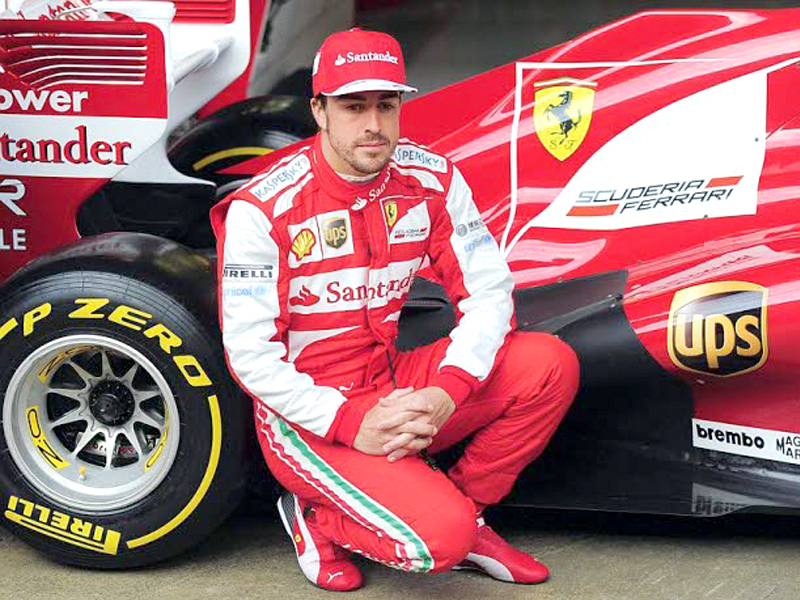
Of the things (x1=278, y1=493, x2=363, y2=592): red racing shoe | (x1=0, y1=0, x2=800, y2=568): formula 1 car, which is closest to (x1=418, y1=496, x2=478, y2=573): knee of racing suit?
(x1=278, y1=493, x2=363, y2=592): red racing shoe

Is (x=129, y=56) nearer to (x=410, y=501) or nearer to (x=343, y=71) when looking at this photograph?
(x=343, y=71)

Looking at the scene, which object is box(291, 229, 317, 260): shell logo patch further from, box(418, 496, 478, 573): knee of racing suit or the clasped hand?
box(418, 496, 478, 573): knee of racing suit

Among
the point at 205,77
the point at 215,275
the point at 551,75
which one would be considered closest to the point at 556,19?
the point at 205,77

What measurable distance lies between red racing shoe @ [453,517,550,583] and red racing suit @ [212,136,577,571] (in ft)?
0.35

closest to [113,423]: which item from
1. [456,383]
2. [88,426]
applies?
[88,426]

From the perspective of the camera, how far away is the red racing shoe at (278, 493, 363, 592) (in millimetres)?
3555

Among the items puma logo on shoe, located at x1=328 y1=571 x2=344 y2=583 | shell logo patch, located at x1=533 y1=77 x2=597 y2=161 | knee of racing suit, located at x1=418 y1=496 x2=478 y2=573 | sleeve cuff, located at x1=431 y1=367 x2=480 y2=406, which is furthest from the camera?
shell logo patch, located at x1=533 y1=77 x2=597 y2=161

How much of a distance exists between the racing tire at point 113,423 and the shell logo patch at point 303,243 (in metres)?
0.33

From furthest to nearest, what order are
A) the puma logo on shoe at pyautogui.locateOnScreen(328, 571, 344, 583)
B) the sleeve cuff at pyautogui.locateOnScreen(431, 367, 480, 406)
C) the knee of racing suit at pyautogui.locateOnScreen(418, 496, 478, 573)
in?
the puma logo on shoe at pyautogui.locateOnScreen(328, 571, 344, 583)
the sleeve cuff at pyautogui.locateOnScreen(431, 367, 480, 406)
the knee of racing suit at pyautogui.locateOnScreen(418, 496, 478, 573)

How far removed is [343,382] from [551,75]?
1317 mm

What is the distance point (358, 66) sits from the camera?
3.35m

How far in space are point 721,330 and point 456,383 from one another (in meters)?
0.63

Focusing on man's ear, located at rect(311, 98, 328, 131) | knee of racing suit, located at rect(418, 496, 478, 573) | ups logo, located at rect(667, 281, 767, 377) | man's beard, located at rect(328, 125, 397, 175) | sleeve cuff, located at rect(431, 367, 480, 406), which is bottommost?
knee of racing suit, located at rect(418, 496, 478, 573)

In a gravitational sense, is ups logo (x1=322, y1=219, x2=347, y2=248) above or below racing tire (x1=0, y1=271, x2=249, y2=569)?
above
